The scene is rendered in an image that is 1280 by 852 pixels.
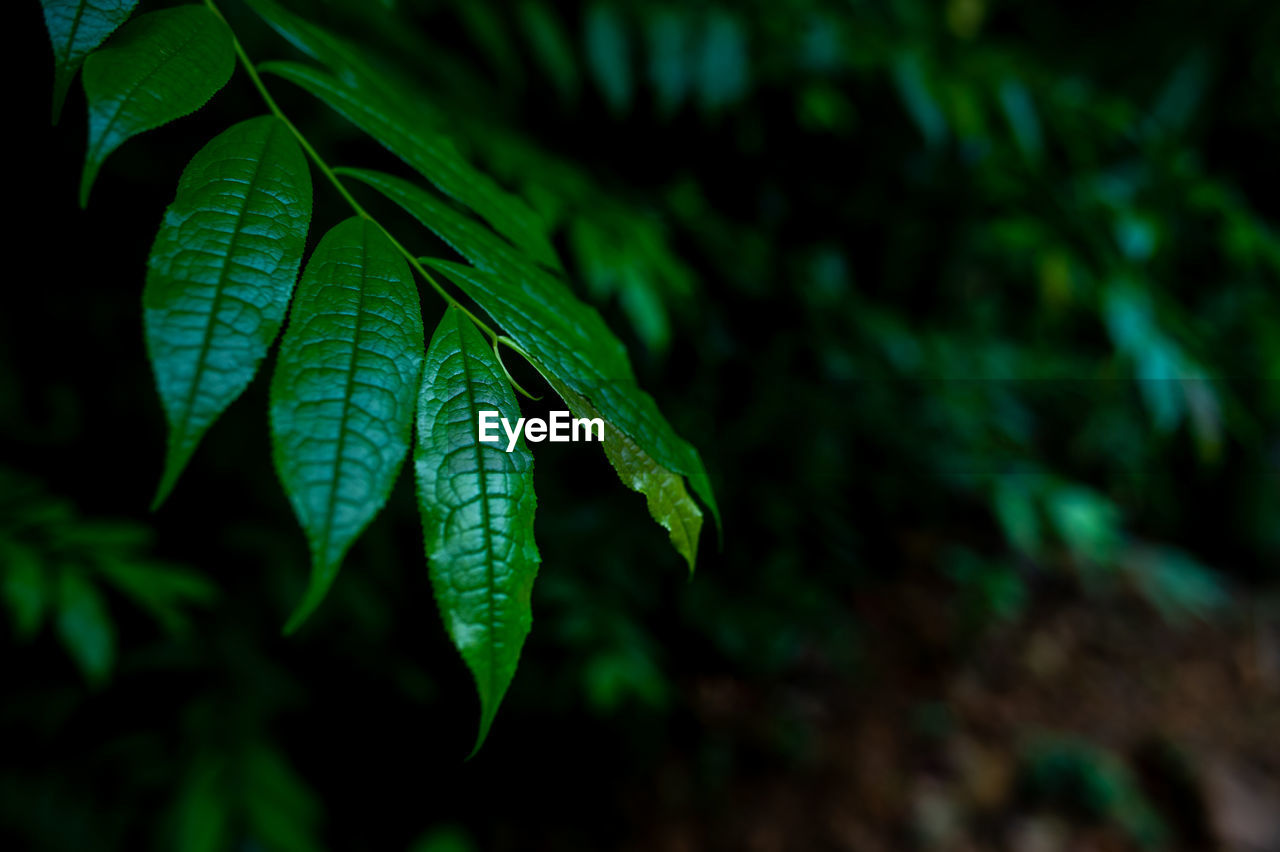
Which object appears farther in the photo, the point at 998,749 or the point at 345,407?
the point at 998,749

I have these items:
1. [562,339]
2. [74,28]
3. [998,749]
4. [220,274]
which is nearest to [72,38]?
[74,28]

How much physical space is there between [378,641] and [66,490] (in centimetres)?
67

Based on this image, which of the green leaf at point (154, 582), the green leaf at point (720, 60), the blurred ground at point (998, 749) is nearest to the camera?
the green leaf at point (154, 582)

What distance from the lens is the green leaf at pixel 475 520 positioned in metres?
0.38

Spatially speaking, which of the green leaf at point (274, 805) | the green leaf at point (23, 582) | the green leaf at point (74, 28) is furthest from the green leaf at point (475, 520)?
the green leaf at point (274, 805)

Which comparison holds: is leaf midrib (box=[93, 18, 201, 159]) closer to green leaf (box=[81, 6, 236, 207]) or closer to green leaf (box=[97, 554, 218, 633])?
green leaf (box=[81, 6, 236, 207])

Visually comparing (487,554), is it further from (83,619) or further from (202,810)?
(202,810)

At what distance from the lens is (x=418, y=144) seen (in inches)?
22.0

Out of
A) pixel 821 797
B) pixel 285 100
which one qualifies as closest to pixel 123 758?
pixel 285 100

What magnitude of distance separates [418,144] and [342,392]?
10.0 inches

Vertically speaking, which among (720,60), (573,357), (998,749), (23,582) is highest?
(720,60)

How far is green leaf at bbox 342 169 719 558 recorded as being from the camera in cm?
46

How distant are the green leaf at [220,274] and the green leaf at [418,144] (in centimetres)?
9

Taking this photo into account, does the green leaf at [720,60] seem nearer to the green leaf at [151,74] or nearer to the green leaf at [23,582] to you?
the green leaf at [151,74]
